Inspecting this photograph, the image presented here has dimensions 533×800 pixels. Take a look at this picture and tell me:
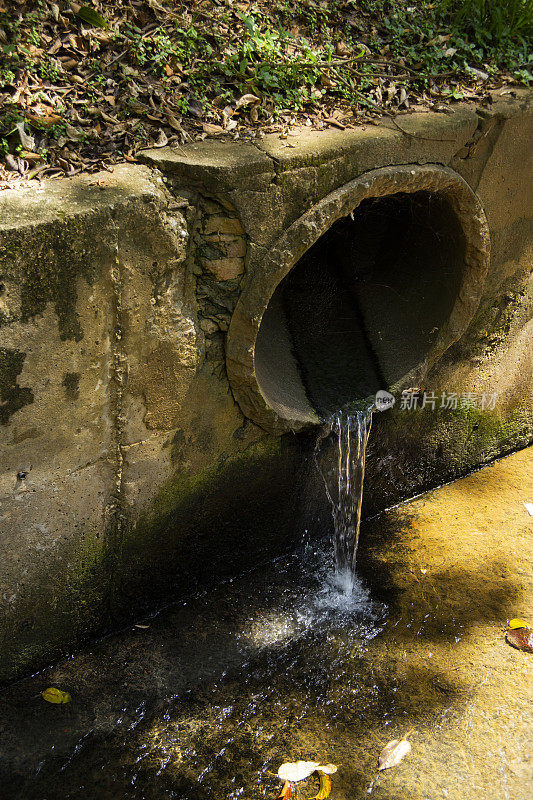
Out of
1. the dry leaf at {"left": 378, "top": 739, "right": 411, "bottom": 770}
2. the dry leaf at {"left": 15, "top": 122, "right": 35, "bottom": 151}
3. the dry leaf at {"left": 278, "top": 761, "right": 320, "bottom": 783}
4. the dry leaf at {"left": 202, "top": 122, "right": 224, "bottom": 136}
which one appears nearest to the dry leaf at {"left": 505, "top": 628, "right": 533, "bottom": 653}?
the dry leaf at {"left": 378, "top": 739, "right": 411, "bottom": 770}

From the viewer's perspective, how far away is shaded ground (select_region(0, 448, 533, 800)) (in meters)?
2.62

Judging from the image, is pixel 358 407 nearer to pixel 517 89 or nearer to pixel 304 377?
pixel 304 377

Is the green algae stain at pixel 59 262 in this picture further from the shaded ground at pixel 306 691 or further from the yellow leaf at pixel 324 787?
the yellow leaf at pixel 324 787

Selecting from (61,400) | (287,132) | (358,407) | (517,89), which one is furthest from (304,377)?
(517,89)

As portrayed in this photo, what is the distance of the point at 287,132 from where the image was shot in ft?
9.81

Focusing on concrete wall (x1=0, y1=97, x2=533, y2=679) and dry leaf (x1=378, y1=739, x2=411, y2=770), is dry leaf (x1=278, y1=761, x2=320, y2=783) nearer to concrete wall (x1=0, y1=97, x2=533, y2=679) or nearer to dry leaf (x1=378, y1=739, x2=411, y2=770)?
dry leaf (x1=378, y1=739, x2=411, y2=770)

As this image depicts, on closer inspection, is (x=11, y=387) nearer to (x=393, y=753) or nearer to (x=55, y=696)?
(x=55, y=696)

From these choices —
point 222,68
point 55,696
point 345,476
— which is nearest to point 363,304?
point 345,476

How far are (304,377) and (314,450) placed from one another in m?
0.45

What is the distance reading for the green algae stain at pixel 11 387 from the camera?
7.93 ft

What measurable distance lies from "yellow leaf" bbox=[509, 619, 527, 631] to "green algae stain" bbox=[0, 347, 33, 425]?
94.0 inches

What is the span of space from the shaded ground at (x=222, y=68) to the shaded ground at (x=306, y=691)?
2.07 m

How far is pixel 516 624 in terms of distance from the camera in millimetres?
3305

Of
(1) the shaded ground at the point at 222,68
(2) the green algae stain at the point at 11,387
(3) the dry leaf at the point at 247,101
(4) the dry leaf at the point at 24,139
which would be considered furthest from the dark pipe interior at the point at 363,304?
(4) the dry leaf at the point at 24,139
